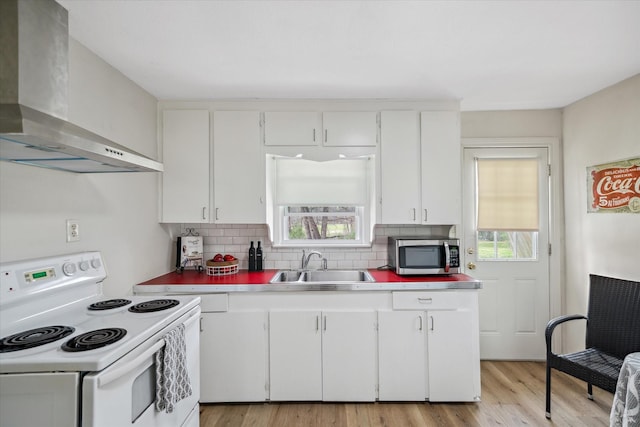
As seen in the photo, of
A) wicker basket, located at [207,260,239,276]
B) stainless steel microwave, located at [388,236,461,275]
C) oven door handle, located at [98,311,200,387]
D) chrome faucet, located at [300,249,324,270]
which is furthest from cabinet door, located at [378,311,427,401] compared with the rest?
oven door handle, located at [98,311,200,387]

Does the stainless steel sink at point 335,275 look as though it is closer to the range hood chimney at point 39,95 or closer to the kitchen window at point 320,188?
the kitchen window at point 320,188

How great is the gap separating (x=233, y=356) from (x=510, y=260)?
267cm

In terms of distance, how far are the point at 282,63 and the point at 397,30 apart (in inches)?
30.2

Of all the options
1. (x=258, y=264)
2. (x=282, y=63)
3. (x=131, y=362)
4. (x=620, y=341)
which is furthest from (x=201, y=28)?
(x=620, y=341)

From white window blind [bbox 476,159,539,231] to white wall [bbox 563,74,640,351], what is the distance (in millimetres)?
300

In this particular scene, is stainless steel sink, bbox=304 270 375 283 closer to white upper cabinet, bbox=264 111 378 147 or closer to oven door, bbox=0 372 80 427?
white upper cabinet, bbox=264 111 378 147

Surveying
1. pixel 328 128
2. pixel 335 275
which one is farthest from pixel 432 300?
pixel 328 128

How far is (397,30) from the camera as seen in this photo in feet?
5.75

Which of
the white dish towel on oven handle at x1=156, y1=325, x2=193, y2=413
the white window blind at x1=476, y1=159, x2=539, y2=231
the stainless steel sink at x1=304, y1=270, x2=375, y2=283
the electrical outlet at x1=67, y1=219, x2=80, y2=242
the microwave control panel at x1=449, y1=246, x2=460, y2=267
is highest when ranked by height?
the white window blind at x1=476, y1=159, x2=539, y2=231

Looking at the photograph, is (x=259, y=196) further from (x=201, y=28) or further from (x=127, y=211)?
(x=201, y=28)

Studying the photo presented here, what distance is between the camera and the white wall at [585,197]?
95.2 inches

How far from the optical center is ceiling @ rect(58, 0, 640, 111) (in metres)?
1.58

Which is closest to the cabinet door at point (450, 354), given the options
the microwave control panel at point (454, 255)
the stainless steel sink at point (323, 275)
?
the microwave control panel at point (454, 255)

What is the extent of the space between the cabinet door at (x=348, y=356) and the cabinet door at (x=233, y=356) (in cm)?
48
